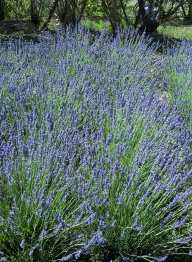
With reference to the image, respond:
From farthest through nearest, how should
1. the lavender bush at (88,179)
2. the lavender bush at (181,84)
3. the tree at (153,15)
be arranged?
1. the tree at (153,15)
2. the lavender bush at (181,84)
3. the lavender bush at (88,179)

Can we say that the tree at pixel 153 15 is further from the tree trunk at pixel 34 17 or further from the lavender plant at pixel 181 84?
the lavender plant at pixel 181 84

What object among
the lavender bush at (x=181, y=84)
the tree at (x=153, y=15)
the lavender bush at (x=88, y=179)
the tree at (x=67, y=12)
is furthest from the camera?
the tree at (x=153, y=15)

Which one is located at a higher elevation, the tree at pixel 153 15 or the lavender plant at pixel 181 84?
the tree at pixel 153 15

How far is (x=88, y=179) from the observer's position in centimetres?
194

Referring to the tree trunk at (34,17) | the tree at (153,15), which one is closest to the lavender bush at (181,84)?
the tree at (153,15)

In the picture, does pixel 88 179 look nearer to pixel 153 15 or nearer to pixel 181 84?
pixel 181 84

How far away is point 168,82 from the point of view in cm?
389

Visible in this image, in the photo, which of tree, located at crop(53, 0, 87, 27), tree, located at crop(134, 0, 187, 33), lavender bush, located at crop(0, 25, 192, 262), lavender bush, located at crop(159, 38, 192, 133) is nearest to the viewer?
lavender bush, located at crop(0, 25, 192, 262)

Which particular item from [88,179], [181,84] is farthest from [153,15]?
[88,179]

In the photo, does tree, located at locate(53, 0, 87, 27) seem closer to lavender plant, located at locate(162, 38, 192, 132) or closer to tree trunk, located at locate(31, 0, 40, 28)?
tree trunk, located at locate(31, 0, 40, 28)

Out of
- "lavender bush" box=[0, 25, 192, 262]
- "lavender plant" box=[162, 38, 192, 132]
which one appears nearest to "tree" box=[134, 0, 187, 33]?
"lavender plant" box=[162, 38, 192, 132]

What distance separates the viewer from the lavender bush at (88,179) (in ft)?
5.14

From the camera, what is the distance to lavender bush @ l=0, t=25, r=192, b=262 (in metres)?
1.57

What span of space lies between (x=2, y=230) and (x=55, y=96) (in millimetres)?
1472
